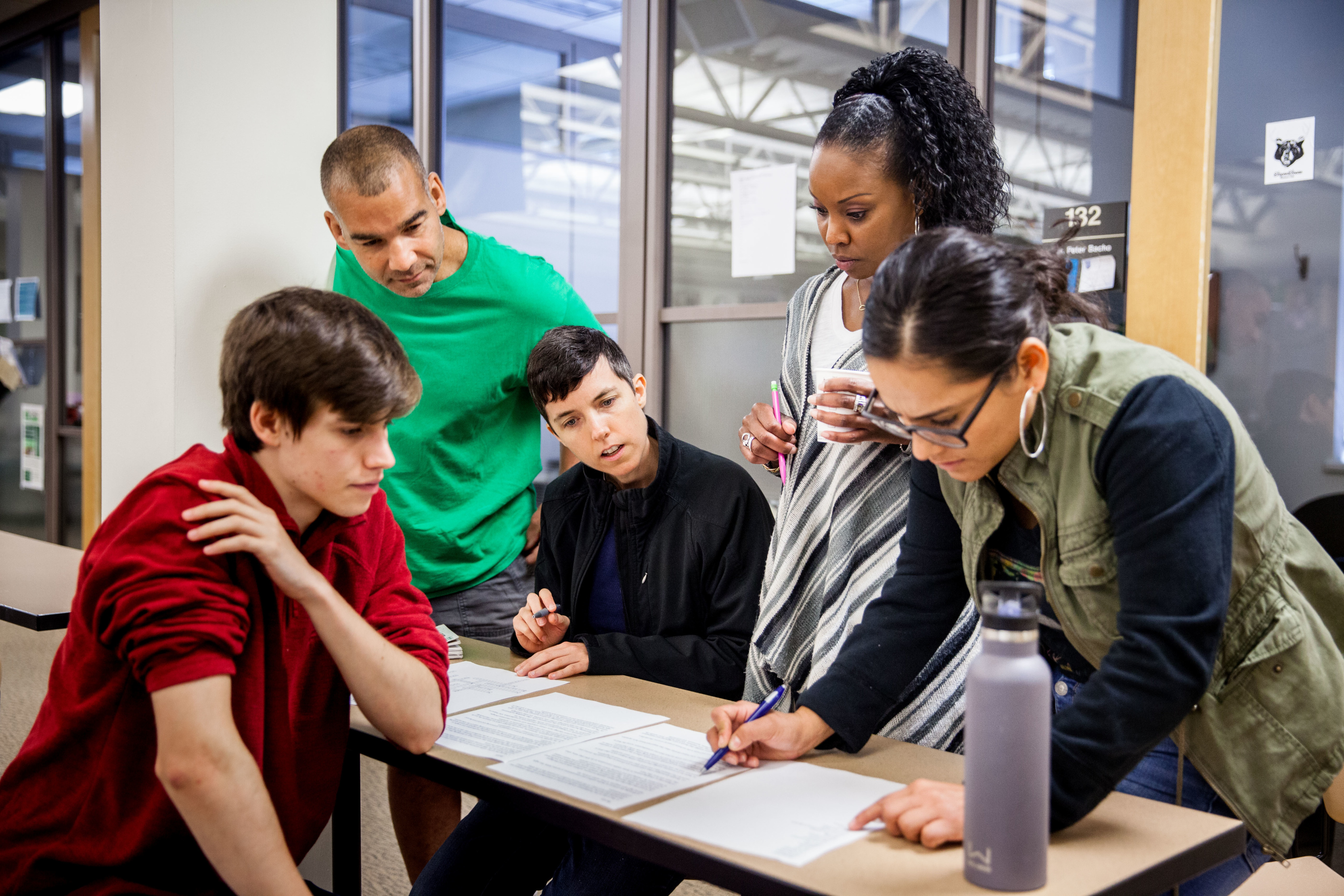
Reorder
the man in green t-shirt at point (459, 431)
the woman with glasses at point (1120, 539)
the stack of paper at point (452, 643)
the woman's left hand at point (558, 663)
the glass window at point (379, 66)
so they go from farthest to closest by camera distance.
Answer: the glass window at point (379, 66), the man in green t-shirt at point (459, 431), the stack of paper at point (452, 643), the woman's left hand at point (558, 663), the woman with glasses at point (1120, 539)

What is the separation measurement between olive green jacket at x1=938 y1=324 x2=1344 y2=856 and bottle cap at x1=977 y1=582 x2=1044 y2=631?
0.25 m

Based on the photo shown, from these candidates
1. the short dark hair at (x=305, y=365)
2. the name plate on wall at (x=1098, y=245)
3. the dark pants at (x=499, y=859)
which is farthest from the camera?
the name plate on wall at (x=1098, y=245)

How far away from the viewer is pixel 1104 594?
3.51 feet

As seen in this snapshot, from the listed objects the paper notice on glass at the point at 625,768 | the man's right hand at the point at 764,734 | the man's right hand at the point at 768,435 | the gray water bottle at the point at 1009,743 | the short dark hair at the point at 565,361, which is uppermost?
the short dark hair at the point at 565,361

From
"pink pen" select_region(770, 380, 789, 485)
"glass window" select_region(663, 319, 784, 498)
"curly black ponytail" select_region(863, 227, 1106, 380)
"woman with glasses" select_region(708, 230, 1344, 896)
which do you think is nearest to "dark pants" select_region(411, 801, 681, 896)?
"woman with glasses" select_region(708, 230, 1344, 896)

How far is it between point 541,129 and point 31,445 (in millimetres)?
3740

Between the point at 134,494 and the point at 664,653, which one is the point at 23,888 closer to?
the point at 134,494

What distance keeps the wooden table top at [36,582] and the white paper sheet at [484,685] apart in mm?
604

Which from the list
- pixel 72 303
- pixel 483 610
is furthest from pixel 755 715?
pixel 72 303

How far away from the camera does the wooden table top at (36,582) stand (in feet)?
6.28

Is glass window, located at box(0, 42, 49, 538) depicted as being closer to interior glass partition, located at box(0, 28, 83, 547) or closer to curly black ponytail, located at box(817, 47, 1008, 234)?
interior glass partition, located at box(0, 28, 83, 547)

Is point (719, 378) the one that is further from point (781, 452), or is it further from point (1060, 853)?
point (1060, 853)

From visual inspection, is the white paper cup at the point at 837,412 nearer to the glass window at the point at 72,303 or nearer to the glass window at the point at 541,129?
the glass window at the point at 541,129

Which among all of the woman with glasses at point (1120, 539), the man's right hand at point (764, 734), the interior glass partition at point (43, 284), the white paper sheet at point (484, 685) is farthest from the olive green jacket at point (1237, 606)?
the interior glass partition at point (43, 284)
